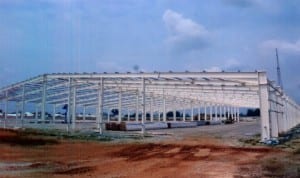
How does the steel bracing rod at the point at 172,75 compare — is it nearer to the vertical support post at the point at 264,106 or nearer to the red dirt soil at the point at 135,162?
the vertical support post at the point at 264,106

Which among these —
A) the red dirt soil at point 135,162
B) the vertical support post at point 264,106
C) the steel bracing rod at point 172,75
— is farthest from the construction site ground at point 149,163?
the steel bracing rod at point 172,75

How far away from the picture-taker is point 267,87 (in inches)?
914

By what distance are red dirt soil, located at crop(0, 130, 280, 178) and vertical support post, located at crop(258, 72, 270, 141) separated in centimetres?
384

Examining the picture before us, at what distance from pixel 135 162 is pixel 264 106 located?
11.1 meters

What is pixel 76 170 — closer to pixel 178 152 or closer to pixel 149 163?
pixel 149 163

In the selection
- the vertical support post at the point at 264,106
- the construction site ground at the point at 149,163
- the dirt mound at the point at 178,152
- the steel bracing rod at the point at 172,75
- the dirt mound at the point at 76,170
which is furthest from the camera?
the steel bracing rod at the point at 172,75

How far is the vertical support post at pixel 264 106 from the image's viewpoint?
22594 mm

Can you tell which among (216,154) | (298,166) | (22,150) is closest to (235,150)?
(216,154)

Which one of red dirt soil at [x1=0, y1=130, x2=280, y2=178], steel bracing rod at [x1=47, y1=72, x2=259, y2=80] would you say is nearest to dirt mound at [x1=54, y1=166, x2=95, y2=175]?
red dirt soil at [x1=0, y1=130, x2=280, y2=178]

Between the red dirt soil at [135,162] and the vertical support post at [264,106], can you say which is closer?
the red dirt soil at [135,162]

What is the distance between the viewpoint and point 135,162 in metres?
14.7

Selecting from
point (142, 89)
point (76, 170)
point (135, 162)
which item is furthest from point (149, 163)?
point (142, 89)

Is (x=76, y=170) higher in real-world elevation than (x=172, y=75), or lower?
lower

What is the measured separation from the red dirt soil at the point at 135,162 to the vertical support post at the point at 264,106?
384 centimetres
